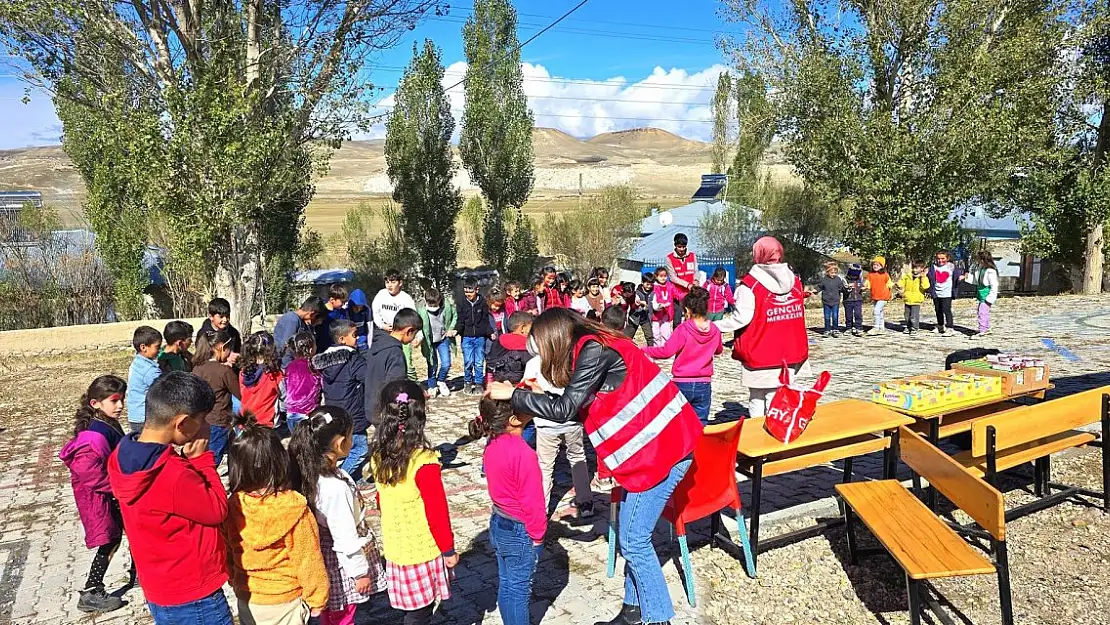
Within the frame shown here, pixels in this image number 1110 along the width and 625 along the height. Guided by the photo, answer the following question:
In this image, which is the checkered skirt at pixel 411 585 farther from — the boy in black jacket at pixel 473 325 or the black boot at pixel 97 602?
the boy in black jacket at pixel 473 325

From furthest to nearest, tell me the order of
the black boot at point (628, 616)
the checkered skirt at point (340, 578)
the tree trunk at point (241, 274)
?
the tree trunk at point (241, 274) → the black boot at point (628, 616) → the checkered skirt at point (340, 578)

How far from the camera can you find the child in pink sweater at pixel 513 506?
3896 millimetres

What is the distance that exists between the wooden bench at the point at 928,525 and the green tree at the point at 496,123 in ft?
88.3

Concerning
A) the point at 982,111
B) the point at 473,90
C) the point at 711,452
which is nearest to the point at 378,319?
the point at 711,452

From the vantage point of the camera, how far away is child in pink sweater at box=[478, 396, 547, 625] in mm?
3896

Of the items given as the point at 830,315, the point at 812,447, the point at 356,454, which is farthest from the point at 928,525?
the point at 830,315

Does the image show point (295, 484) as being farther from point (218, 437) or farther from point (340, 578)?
point (218, 437)

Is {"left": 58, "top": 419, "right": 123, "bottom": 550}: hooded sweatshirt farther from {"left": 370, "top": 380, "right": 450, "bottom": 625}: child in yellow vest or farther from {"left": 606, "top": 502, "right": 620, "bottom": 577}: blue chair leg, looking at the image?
{"left": 606, "top": 502, "right": 620, "bottom": 577}: blue chair leg

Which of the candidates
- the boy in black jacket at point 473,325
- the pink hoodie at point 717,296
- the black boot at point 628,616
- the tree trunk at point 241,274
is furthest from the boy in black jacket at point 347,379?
the tree trunk at point 241,274

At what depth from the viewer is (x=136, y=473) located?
9.70ft

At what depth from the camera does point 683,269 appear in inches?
443

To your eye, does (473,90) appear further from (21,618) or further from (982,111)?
(21,618)

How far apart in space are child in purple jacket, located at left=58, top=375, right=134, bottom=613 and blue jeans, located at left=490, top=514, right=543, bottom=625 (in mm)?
2641

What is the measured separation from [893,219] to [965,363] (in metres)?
16.0
